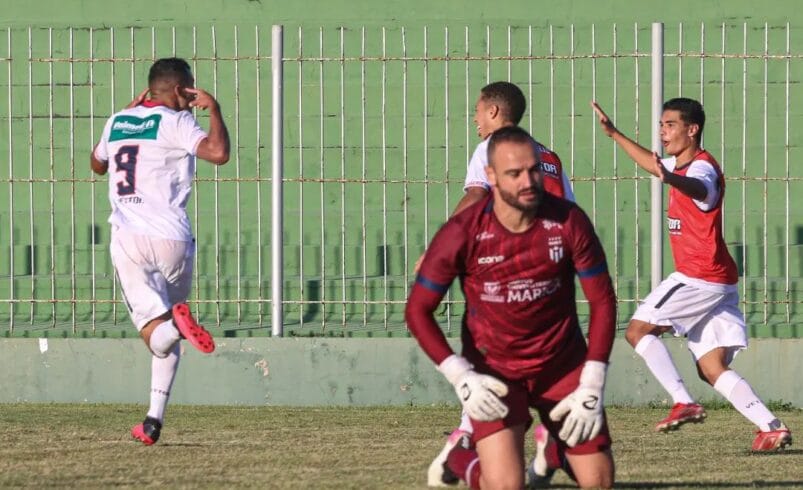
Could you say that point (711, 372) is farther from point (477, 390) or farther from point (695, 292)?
point (477, 390)

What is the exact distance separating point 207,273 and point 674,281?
4.76m

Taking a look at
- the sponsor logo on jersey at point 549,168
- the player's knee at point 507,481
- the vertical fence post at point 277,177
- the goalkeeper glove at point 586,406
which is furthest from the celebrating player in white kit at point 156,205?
the vertical fence post at point 277,177

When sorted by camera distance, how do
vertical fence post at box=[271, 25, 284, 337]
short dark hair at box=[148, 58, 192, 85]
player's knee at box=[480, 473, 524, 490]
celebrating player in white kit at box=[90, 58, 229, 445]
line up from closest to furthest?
player's knee at box=[480, 473, 524, 490]
celebrating player in white kit at box=[90, 58, 229, 445]
short dark hair at box=[148, 58, 192, 85]
vertical fence post at box=[271, 25, 284, 337]

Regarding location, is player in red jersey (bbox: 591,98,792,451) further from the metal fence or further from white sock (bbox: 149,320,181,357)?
white sock (bbox: 149,320,181,357)

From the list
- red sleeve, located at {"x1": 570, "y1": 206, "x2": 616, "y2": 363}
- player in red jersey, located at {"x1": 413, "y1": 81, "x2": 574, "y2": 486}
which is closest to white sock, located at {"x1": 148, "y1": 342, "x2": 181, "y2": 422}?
player in red jersey, located at {"x1": 413, "y1": 81, "x2": 574, "y2": 486}

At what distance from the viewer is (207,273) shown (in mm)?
13227

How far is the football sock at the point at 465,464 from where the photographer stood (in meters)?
7.12

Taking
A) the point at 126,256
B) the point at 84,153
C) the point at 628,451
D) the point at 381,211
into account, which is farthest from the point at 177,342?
the point at 84,153

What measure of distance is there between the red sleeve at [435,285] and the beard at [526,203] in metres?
0.22

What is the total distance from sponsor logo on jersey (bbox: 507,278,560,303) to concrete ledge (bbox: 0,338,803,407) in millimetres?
5266

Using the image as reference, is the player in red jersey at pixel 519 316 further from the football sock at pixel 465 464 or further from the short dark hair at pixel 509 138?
the football sock at pixel 465 464

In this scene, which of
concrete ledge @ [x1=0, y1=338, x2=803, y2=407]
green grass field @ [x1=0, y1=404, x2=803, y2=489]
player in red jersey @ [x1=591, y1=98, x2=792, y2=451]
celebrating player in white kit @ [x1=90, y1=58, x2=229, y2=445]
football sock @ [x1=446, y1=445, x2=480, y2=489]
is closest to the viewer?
football sock @ [x1=446, y1=445, x2=480, y2=489]

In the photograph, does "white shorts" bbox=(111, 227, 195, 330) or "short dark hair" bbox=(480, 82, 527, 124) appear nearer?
"short dark hair" bbox=(480, 82, 527, 124)

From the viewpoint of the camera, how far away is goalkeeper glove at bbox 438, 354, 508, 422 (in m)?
6.41
